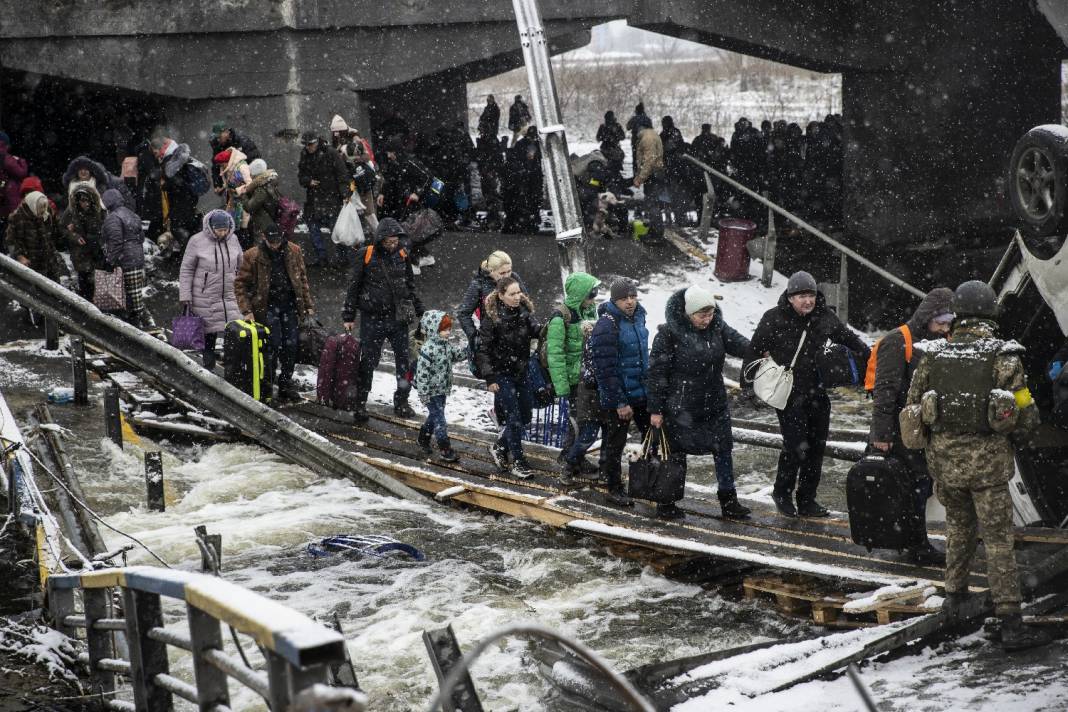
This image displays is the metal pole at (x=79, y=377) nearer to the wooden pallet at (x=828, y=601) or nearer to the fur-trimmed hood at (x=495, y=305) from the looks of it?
the fur-trimmed hood at (x=495, y=305)

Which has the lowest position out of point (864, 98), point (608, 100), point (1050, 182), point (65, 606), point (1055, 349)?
point (65, 606)

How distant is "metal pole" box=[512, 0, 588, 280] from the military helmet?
23.9ft

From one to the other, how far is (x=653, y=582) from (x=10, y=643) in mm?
4036

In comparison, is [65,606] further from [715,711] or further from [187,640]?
[715,711]

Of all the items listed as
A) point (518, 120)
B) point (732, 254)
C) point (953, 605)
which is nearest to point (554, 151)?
point (732, 254)

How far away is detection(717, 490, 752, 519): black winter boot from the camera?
8.87 m

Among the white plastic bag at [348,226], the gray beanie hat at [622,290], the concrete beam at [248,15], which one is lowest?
the gray beanie hat at [622,290]

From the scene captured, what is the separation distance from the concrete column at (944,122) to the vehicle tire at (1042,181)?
40.8 feet

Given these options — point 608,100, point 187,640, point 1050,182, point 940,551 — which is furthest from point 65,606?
point 608,100

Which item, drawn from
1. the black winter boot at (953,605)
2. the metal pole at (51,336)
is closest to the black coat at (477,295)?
the black winter boot at (953,605)

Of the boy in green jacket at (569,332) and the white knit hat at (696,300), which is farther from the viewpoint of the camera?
the boy in green jacket at (569,332)

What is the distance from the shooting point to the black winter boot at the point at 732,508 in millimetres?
8867

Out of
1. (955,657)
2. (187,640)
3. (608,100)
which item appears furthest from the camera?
(608,100)

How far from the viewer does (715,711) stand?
607cm
